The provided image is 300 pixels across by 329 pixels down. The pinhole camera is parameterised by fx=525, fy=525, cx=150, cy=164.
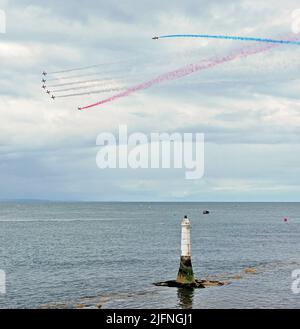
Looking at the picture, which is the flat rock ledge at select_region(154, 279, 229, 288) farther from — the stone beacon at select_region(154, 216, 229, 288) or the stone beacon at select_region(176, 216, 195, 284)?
the stone beacon at select_region(176, 216, 195, 284)

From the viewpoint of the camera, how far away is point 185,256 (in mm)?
61812

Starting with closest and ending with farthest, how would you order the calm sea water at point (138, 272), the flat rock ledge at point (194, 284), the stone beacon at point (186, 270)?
the calm sea water at point (138, 272) < the stone beacon at point (186, 270) < the flat rock ledge at point (194, 284)

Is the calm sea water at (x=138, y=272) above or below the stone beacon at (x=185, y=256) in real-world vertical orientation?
below

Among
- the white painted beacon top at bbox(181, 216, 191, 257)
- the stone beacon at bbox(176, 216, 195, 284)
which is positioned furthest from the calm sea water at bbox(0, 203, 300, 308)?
the white painted beacon top at bbox(181, 216, 191, 257)

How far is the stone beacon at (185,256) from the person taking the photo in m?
60.3

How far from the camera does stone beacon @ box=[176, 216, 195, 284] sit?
60281 millimetres

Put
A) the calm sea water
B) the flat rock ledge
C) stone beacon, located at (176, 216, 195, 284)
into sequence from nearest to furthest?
1. the calm sea water
2. stone beacon, located at (176, 216, 195, 284)
3. the flat rock ledge

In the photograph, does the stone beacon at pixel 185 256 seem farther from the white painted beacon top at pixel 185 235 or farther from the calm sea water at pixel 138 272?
the calm sea water at pixel 138 272

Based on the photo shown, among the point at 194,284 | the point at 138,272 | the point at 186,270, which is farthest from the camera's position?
the point at 138,272

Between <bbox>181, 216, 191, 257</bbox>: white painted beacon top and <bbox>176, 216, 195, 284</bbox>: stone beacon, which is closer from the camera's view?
<bbox>181, 216, 191, 257</bbox>: white painted beacon top

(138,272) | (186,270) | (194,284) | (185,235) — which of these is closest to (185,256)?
(186,270)

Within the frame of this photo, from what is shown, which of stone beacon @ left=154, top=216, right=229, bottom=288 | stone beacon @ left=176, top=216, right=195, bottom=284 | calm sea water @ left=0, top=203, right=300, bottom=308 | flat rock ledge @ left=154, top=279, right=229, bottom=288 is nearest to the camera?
calm sea water @ left=0, top=203, right=300, bottom=308

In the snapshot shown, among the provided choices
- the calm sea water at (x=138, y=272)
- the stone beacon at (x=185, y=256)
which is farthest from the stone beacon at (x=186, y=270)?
the calm sea water at (x=138, y=272)

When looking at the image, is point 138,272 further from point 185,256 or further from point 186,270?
point 185,256
